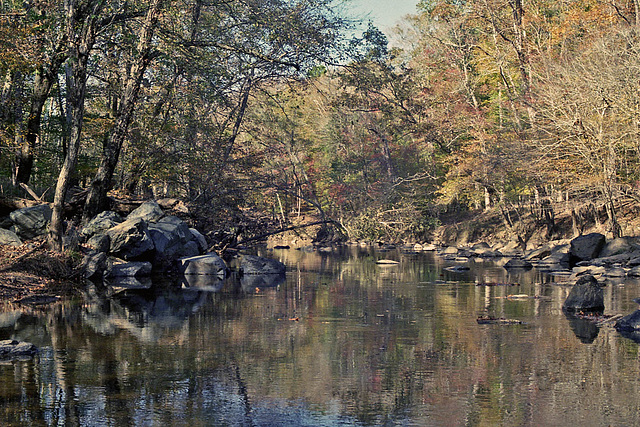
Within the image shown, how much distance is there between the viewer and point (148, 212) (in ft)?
72.3

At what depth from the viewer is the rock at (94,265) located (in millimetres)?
17672

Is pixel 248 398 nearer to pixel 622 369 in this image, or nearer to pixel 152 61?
pixel 622 369

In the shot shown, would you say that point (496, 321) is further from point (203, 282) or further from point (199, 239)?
point (199, 239)

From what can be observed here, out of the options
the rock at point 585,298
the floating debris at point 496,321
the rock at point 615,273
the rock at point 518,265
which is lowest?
the floating debris at point 496,321

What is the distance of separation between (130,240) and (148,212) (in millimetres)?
2888

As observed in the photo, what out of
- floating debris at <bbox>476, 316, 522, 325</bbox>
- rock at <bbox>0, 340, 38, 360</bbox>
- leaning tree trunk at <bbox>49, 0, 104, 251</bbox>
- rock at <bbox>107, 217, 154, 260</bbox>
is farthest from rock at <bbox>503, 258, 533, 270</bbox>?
rock at <bbox>0, 340, 38, 360</bbox>

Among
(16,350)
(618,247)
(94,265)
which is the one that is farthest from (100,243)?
(618,247)

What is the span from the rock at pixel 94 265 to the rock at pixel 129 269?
46 cm

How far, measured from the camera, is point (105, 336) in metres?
9.91

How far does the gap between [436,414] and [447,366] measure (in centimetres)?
209

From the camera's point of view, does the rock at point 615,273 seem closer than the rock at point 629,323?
No

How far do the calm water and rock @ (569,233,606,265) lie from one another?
12847 mm

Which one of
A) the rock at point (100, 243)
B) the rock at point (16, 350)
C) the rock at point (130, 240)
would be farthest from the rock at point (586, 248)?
the rock at point (16, 350)

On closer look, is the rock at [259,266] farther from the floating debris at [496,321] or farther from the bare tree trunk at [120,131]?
the floating debris at [496,321]
